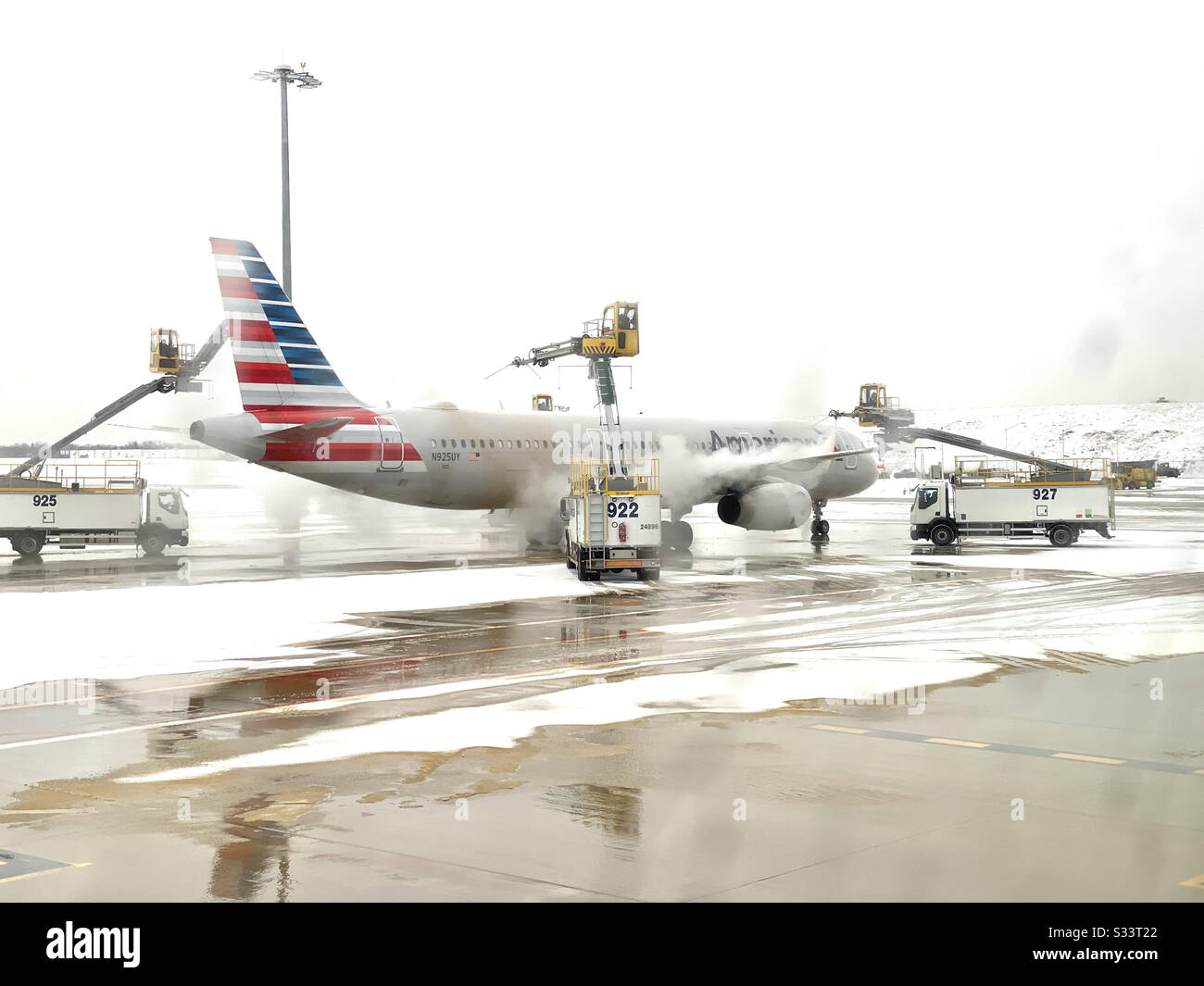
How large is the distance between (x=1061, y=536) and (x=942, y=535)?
173 inches

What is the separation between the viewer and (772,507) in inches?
1593

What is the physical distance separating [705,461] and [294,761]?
33221mm

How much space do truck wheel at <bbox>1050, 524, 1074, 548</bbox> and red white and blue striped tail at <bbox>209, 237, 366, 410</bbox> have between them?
2483cm

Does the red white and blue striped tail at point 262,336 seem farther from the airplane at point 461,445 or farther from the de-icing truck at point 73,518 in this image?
the de-icing truck at point 73,518

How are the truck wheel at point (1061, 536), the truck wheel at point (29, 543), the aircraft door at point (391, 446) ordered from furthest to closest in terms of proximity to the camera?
the truck wheel at point (1061, 536) < the truck wheel at point (29, 543) < the aircraft door at point (391, 446)

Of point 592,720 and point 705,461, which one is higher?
point 705,461

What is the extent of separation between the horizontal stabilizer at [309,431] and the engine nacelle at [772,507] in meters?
13.6

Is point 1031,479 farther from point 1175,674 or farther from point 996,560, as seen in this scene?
point 1175,674

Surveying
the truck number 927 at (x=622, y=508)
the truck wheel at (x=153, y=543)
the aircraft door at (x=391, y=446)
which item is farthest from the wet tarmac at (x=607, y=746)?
the truck wheel at (x=153, y=543)

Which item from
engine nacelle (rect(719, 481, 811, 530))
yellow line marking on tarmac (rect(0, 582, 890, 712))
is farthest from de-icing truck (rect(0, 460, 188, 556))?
yellow line marking on tarmac (rect(0, 582, 890, 712))

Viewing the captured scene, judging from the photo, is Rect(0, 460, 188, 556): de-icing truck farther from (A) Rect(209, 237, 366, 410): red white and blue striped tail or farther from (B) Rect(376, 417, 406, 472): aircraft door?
(B) Rect(376, 417, 406, 472): aircraft door

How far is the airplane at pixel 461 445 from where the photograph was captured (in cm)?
3472
